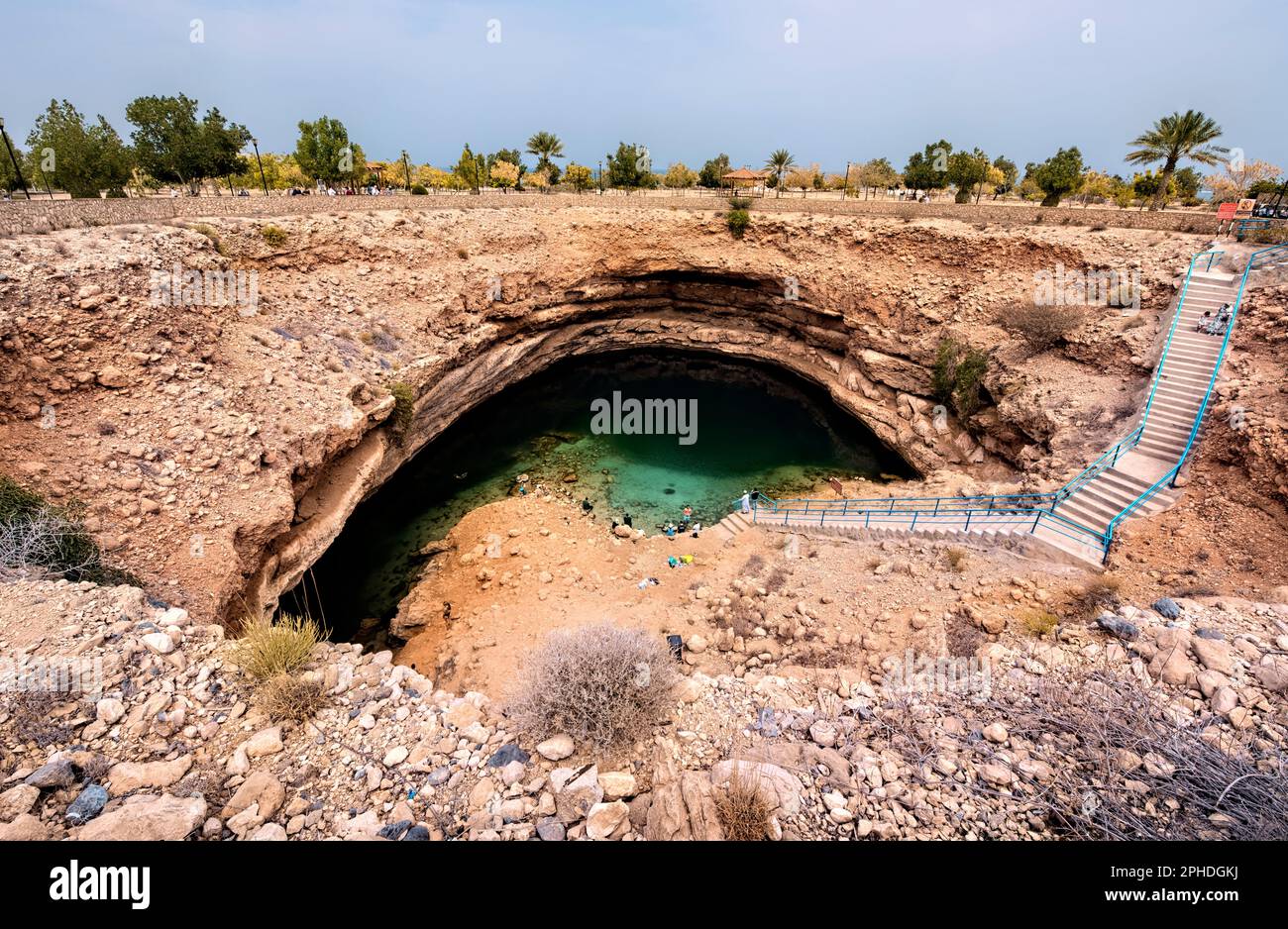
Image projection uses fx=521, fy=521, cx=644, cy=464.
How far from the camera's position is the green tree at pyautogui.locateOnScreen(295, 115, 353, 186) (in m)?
31.4


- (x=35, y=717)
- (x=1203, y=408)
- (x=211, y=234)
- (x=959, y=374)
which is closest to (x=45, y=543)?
(x=35, y=717)

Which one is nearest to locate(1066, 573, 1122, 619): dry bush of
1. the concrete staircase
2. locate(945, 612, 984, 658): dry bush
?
the concrete staircase

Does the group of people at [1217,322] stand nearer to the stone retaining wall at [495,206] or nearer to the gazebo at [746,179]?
the stone retaining wall at [495,206]

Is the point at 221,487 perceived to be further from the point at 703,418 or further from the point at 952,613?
the point at 703,418

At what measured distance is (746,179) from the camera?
44.5m

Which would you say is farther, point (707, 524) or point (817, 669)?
point (707, 524)

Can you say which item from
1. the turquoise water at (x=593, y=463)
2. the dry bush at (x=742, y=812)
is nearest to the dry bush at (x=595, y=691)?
the dry bush at (x=742, y=812)

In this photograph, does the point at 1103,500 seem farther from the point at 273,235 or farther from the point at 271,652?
the point at 273,235

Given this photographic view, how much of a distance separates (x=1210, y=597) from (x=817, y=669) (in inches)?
277

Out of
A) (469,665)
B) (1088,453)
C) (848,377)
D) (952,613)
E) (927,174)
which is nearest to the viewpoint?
(952,613)

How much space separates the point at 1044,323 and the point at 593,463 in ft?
59.7
